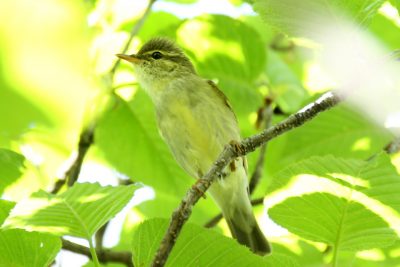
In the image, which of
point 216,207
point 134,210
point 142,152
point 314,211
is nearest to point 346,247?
point 314,211

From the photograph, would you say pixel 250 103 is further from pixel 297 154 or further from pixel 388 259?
pixel 388 259

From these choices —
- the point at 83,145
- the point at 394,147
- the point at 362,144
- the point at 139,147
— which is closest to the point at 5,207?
the point at 83,145

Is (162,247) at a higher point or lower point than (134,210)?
lower

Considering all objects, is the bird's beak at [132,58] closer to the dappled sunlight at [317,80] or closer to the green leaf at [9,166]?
the green leaf at [9,166]

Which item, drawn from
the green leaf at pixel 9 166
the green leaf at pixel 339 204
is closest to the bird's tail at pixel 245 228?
the green leaf at pixel 9 166

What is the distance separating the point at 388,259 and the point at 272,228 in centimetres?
123

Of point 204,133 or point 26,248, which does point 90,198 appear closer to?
point 26,248

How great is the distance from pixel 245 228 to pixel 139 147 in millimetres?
1058

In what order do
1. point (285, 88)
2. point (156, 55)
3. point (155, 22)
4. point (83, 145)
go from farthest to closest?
point (156, 55)
point (285, 88)
point (155, 22)
point (83, 145)

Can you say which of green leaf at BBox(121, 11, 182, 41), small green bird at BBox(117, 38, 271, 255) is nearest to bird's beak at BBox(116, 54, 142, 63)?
small green bird at BBox(117, 38, 271, 255)

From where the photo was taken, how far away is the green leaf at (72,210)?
6.24 feet

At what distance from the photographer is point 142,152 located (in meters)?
3.66

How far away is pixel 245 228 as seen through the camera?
4145mm

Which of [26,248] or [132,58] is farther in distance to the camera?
[132,58]
